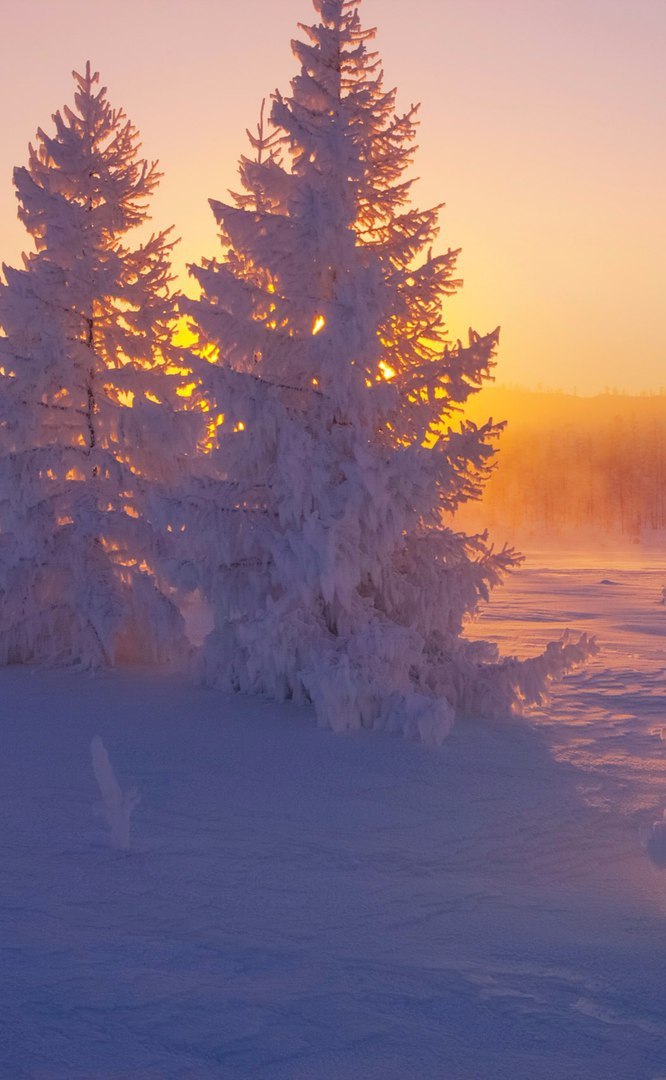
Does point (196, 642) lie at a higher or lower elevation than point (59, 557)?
lower

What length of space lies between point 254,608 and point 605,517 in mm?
91348

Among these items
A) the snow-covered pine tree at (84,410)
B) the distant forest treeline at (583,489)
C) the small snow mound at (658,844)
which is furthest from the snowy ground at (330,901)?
the distant forest treeline at (583,489)

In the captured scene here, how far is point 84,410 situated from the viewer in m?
12.2

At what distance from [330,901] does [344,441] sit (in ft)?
18.6

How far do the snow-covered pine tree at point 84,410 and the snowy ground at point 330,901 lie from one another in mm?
2685

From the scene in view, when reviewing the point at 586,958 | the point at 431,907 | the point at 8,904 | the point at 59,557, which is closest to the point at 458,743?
the point at 431,907

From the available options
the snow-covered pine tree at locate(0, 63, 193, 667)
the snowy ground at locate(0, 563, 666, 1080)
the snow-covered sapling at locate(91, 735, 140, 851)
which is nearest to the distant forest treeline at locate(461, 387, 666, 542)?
the snow-covered pine tree at locate(0, 63, 193, 667)

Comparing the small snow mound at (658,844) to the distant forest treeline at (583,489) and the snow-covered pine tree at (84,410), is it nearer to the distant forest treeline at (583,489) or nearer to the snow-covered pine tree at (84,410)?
the snow-covered pine tree at (84,410)

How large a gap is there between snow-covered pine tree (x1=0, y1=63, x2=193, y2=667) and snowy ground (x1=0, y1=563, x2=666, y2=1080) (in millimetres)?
2685

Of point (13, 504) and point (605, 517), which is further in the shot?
point (605, 517)

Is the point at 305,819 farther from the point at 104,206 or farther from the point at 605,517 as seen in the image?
the point at 605,517

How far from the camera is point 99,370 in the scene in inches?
486

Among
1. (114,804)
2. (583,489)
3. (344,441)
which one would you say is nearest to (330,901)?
(114,804)

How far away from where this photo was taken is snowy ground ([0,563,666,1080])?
367 centimetres
